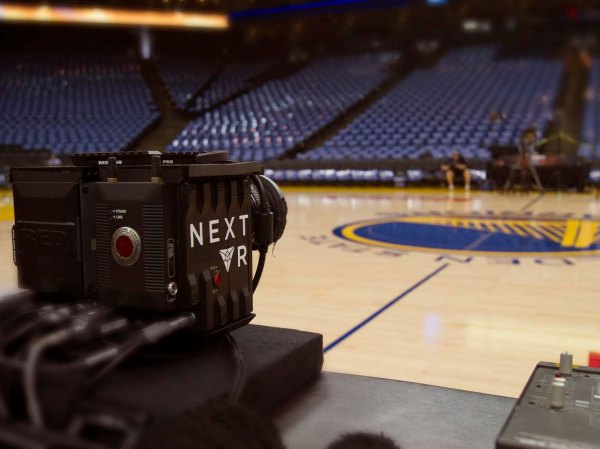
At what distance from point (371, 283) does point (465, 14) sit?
17.3 meters

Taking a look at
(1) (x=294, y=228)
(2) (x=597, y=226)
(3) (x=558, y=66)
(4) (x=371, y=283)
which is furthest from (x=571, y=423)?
(3) (x=558, y=66)

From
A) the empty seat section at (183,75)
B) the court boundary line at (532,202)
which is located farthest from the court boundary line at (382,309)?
the empty seat section at (183,75)

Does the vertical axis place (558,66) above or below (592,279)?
above

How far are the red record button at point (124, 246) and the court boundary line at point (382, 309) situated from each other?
48.9 inches

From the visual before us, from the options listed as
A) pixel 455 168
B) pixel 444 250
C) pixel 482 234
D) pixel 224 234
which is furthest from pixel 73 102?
pixel 224 234

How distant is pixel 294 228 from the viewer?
687 centimetres

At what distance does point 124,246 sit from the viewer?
1679mm

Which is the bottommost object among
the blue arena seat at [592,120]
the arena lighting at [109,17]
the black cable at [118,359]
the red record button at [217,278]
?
the black cable at [118,359]

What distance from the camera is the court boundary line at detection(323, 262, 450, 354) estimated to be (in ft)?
9.30

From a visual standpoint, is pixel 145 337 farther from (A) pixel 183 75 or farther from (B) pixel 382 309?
(A) pixel 183 75

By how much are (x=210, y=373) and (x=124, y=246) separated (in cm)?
40

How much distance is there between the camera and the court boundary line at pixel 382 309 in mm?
2836

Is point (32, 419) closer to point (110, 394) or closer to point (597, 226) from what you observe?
point (110, 394)

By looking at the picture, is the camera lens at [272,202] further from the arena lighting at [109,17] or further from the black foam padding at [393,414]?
the arena lighting at [109,17]
